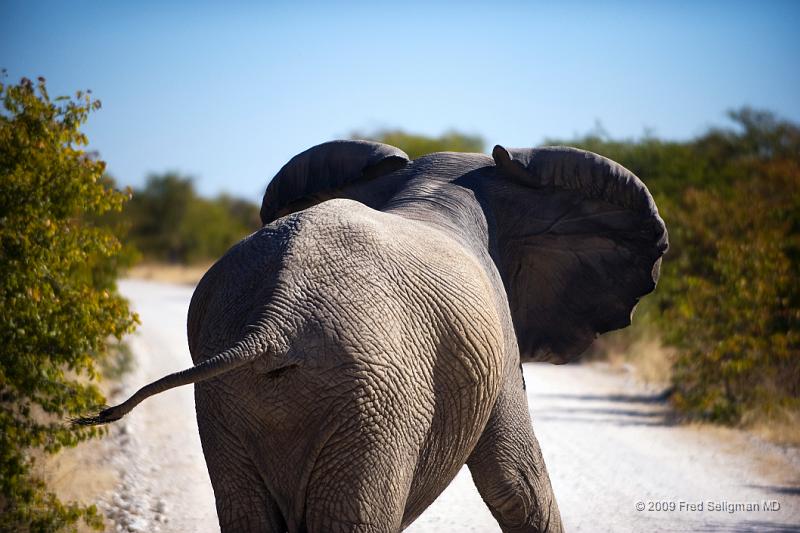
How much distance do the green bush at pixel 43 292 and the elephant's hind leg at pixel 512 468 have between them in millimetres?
3013

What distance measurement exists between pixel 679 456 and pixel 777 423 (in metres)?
1.78

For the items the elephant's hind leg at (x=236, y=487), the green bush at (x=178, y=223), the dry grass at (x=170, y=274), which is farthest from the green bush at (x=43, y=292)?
the green bush at (x=178, y=223)

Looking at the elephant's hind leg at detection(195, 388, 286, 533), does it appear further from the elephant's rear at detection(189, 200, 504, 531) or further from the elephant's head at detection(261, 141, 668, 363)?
the elephant's head at detection(261, 141, 668, 363)

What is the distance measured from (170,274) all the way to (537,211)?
40333 millimetres

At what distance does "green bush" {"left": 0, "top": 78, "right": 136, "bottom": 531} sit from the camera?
6.09m

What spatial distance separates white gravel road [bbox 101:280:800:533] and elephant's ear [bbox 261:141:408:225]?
3.03 m

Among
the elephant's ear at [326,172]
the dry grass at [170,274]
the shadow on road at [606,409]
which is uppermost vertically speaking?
the dry grass at [170,274]

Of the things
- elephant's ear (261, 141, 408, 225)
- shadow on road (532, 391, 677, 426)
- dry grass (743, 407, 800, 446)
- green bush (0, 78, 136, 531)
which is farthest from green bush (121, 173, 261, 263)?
elephant's ear (261, 141, 408, 225)

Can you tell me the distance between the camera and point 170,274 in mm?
43906

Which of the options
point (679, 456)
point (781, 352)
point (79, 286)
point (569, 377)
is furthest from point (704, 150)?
point (79, 286)

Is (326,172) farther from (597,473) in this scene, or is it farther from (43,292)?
(597,473)

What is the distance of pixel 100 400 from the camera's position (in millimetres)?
6520

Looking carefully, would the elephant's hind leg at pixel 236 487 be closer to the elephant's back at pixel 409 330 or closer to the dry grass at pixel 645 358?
the elephant's back at pixel 409 330

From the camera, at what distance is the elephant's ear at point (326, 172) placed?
488 cm
